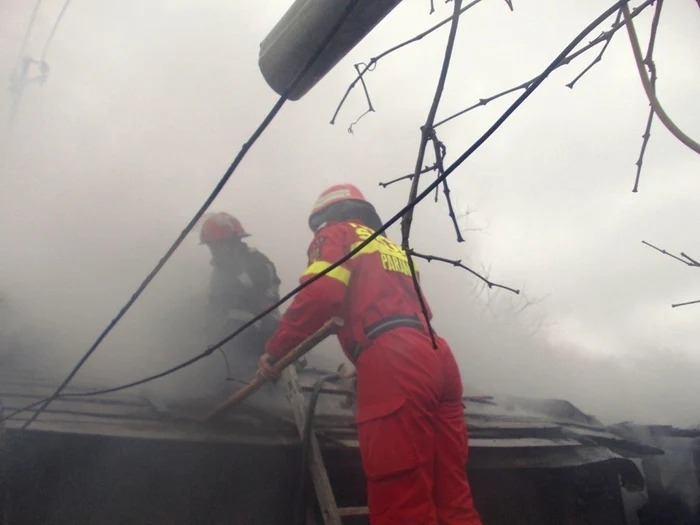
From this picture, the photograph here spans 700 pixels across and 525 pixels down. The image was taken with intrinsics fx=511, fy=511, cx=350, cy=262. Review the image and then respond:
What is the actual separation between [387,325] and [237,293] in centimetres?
288

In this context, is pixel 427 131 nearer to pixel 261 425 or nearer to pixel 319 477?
pixel 319 477

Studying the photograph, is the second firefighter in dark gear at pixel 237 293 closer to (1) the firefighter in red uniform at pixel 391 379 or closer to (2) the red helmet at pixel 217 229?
(2) the red helmet at pixel 217 229

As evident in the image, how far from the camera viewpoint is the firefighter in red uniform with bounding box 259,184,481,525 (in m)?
2.40

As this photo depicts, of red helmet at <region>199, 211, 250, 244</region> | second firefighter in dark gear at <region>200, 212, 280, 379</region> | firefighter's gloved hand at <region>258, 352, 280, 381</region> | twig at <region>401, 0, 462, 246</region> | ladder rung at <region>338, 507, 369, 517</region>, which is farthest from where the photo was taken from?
red helmet at <region>199, 211, 250, 244</region>

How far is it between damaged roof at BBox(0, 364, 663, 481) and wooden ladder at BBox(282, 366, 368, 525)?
6.5 inches

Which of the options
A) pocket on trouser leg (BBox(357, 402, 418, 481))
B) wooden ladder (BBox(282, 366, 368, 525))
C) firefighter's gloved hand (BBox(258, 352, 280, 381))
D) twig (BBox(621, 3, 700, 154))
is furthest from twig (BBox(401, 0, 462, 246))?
wooden ladder (BBox(282, 366, 368, 525))

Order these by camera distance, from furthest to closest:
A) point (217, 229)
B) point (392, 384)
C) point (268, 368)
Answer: point (217, 229) → point (268, 368) → point (392, 384)

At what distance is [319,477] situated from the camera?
9.11 ft

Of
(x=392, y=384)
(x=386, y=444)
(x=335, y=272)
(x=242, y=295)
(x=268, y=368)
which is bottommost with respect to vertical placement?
(x=386, y=444)

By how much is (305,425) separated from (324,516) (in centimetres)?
48

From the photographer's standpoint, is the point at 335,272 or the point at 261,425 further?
the point at 261,425

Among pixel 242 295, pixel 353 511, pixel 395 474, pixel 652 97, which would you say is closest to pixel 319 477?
pixel 353 511

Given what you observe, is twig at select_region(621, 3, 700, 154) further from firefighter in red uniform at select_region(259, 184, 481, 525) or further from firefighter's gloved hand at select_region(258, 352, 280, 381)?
firefighter's gloved hand at select_region(258, 352, 280, 381)

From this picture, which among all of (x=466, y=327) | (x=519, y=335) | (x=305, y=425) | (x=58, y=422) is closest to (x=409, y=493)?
(x=305, y=425)
